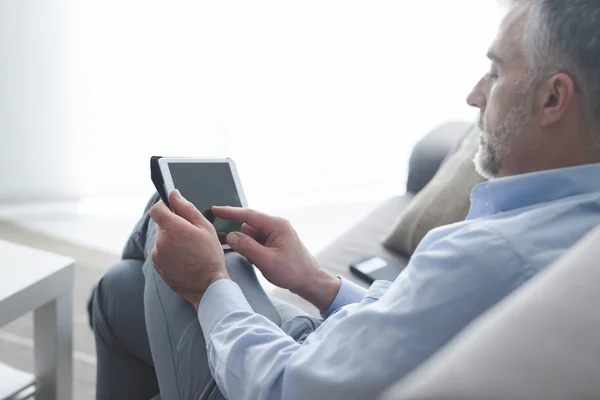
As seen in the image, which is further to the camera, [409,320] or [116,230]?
[116,230]

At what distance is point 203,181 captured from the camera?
959mm

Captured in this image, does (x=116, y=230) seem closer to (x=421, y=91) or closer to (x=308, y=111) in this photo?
(x=308, y=111)

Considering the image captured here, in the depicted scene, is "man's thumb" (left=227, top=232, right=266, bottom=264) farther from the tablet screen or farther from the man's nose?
the man's nose

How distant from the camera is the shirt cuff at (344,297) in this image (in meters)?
0.92

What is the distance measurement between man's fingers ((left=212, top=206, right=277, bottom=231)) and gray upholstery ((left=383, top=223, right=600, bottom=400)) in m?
0.60

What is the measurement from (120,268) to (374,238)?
2.20 ft

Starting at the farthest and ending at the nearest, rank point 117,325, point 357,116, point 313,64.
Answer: point 357,116, point 313,64, point 117,325

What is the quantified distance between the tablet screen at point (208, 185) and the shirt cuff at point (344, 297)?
0.21m

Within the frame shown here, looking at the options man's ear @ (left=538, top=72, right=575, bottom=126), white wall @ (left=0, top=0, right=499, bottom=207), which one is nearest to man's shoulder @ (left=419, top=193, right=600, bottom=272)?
man's ear @ (left=538, top=72, right=575, bottom=126)

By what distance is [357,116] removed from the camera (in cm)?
279

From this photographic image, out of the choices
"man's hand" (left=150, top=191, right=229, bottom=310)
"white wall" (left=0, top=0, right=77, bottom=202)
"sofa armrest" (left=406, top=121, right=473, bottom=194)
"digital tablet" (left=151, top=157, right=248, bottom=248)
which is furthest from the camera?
"white wall" (left=0, top=0, right=77, bottom=202)

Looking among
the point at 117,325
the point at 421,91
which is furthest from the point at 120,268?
the point at 421,91

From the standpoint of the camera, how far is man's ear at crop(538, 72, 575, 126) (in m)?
0.62

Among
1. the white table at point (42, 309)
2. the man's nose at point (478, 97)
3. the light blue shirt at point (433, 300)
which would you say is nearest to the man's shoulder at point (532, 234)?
the light blue shirt at point (433, 300)
